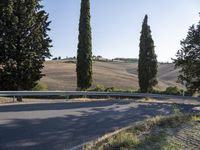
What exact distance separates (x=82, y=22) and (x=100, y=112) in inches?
1015

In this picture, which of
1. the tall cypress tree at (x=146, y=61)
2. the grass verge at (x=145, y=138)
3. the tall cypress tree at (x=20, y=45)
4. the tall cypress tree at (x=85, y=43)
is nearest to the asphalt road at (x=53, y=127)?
the grass verge at (x=145, y=138)

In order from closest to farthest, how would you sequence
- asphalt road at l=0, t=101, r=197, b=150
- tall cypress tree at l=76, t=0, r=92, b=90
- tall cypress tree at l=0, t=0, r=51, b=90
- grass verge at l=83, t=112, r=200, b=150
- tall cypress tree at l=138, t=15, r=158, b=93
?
1. grass verge at l=83, t=112, r=200, b=150
2. asphalt road at l=0, t=101, r=197, b=150
3. tall cypress tree at l=0, t=0, r=51, b=90
4. tall cypress tree at l=76, t=0, r=92, b=90
5. tall cypress tree at l=138, t=15, r=158, b=93

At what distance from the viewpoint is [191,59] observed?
40.3 m

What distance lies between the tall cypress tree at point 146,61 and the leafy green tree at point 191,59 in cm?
1111

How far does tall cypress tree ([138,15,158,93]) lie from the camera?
172 feet

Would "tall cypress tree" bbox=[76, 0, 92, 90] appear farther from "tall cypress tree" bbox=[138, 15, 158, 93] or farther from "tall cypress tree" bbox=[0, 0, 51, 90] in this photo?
"tall cypress tree" bbox=[138, 15, 158, 93]

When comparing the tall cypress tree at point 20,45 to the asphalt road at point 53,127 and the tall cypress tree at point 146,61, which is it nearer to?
the tall cypress tree at point 146,61

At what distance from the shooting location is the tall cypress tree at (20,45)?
35.8 meters

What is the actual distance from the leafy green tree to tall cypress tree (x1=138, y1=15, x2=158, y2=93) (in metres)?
11.1

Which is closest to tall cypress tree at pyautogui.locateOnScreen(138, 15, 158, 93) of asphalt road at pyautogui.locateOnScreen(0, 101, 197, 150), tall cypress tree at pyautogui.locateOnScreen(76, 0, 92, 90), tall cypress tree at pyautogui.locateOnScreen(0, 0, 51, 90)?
tall cypress tree at pyautogui.locateOnScreen(76, 0, 92, 90)

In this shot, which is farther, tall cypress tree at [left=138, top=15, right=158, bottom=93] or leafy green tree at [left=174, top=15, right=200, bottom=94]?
tall cypress tree at [left=138, top=15, right=158, bottom=93]

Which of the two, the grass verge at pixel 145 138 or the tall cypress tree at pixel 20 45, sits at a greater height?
the tall cypress tree at pixel 20 45

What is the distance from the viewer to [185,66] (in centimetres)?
4091

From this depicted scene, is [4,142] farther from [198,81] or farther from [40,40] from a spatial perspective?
[198,81]
